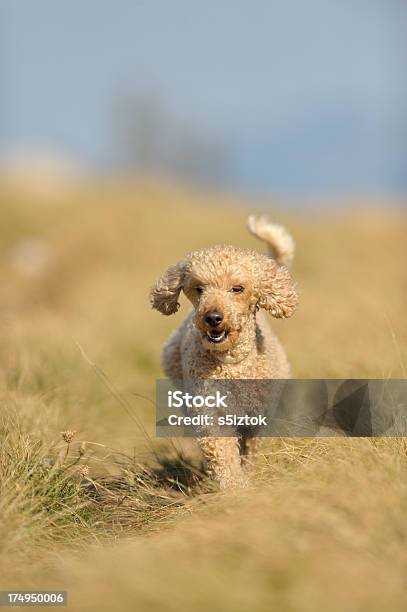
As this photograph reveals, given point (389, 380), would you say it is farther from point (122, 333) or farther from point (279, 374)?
point (122, 333)

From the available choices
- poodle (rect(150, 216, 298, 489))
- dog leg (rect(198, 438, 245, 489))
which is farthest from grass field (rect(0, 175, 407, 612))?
poodle (rect(150, 216, 298, 489))

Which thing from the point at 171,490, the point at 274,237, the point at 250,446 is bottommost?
the point at 171,490

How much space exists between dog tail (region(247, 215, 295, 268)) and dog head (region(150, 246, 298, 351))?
90cm

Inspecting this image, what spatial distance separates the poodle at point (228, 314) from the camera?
4176 mm

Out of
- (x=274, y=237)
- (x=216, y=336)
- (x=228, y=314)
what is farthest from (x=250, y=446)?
(x=274, y=237)

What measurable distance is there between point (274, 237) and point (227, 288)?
4.25 ft

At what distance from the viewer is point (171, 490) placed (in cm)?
437

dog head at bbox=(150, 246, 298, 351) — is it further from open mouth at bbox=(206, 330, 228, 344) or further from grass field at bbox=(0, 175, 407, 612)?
grass field at bbox=(0, 175, 407, 612)

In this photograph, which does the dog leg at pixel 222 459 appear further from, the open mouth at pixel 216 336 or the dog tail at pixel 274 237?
the dog tail at pixel 274 237

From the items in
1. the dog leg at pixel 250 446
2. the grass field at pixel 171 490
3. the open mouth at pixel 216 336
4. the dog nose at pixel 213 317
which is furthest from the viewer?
the dog leg at pixel 250 446

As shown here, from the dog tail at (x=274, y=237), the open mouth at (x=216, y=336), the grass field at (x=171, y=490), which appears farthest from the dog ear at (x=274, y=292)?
the dog tail at (x=274, y=237)

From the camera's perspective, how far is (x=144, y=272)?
12969mm

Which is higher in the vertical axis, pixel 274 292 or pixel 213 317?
pixel 274 292

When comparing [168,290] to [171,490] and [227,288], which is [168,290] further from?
[171,490]
